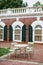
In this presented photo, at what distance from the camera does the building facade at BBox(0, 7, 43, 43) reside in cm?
1747

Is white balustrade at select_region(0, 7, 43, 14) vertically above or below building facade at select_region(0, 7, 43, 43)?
above

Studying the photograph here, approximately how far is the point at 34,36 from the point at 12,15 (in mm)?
3000

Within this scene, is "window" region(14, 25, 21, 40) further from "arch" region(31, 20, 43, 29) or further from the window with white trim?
the window with white trim

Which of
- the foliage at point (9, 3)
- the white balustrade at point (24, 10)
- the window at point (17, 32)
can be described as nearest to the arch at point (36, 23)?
the white balustrade at point (24, 10)

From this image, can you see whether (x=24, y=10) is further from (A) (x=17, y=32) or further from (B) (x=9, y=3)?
(B) (x=9, y=3)

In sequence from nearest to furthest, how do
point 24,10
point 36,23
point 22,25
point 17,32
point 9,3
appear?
point 36,23 < point 22,25 < point 24,10 < point 17,32 < point 9,3

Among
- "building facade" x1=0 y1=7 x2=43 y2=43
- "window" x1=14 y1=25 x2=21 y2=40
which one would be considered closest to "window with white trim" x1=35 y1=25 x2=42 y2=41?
"building facade" x1=0 y1=7 x2=43 y2=43

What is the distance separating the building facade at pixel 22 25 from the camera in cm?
1747

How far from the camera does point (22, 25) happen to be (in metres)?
18.2

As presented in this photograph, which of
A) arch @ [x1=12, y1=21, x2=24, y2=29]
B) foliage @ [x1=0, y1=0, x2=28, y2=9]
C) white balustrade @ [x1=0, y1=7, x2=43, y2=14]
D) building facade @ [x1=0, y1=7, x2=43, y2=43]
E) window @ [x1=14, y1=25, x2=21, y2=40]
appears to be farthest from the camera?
foliage @ [x1=0, y1=0, x2=28, y2=9]

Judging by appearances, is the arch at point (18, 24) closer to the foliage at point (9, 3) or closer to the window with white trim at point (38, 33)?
the window with white trim at point (38, 33)

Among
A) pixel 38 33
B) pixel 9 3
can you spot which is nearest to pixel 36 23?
pixel 38 33

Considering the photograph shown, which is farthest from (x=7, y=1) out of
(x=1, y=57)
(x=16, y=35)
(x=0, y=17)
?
(x=1, y=57)

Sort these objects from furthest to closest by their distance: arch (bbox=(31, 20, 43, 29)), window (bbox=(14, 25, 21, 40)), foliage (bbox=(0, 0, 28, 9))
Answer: foliage (bbox=(0, 0, 28, 9))
window (bbox=(14, 25, 21, 40))
arch (bbox=(31, 20, 43, 29))
